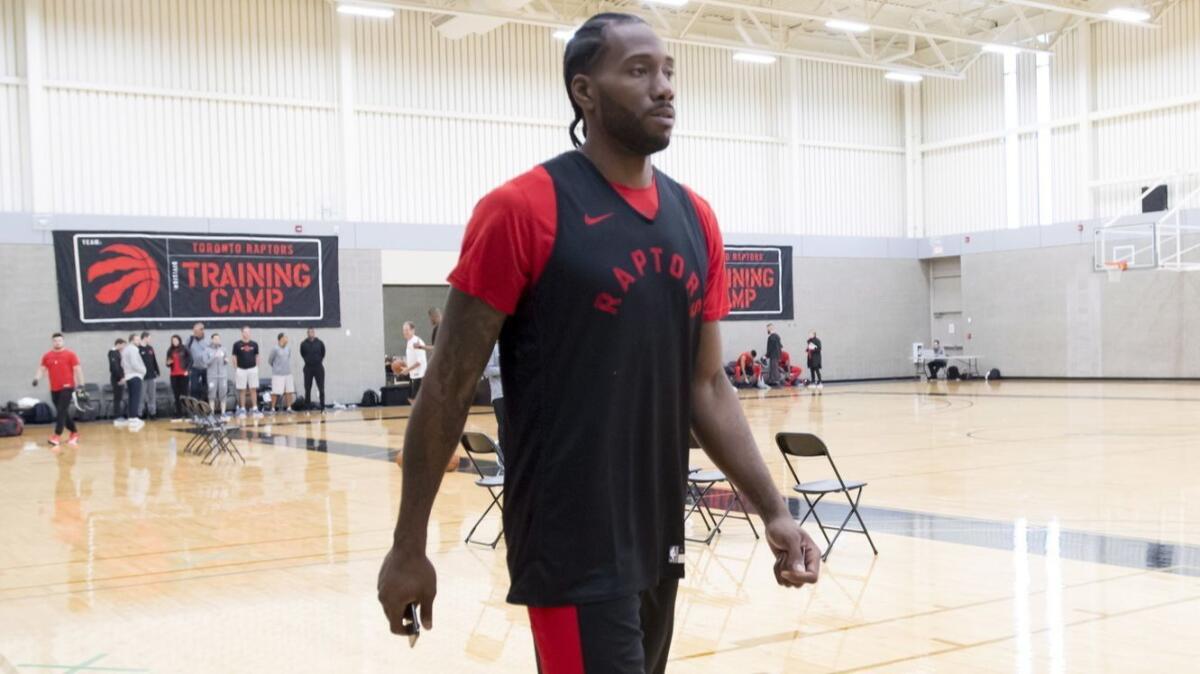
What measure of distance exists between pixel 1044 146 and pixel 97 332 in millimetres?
22589

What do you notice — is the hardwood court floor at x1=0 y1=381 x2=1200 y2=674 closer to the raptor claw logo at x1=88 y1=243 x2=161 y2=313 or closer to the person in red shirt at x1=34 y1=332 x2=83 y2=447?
the person in red shirt at x1=34 y1=332 x2=83 y2=447

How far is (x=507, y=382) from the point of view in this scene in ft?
7.50

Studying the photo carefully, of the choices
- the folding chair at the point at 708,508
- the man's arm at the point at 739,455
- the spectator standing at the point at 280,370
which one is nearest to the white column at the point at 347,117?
the spectator standing at the point at 280,370

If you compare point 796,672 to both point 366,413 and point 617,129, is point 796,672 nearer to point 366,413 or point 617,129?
point 617,129

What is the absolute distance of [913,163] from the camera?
34.0 metres

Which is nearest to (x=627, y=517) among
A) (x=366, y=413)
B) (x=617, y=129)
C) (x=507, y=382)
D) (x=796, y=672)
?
(x=507, y=382)

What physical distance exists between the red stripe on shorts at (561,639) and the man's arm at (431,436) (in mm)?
216

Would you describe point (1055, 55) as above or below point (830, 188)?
above

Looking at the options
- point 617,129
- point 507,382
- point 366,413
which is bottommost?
point 366,413

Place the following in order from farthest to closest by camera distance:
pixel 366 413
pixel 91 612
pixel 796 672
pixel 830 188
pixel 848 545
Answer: pixel 830 188 < pixel 366 413 < pixel 848 545 < pixel 91 612 < pixel 796 672

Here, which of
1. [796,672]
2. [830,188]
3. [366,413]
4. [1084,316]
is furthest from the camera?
[830,188]

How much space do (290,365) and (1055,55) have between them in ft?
65.6

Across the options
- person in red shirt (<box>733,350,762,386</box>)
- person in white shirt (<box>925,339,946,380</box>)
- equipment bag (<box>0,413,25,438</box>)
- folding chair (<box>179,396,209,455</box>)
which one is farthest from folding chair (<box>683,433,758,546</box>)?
person in white shirt (<box>925,339,946,380</box>)

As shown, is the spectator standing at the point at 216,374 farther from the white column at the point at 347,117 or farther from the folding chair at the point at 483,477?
the folding chair at the point at 483,477
